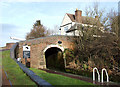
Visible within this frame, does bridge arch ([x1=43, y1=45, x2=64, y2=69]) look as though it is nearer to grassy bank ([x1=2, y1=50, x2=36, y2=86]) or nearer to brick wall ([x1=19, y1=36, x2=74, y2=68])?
brick wall ([x1=19, y1=36, x2=74, y2=68])

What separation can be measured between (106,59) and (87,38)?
13.6 ft

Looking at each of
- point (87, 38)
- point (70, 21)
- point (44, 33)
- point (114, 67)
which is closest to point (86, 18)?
point (87, 38)

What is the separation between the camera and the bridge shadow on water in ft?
71.1

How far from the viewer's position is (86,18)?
1912 cm

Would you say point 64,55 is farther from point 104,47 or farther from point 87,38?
point 104,47

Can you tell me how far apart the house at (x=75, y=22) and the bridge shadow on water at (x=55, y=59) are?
393cm

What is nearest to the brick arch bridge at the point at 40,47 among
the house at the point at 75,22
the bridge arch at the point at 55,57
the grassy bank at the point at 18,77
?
the bridge arch at the point at 55,57

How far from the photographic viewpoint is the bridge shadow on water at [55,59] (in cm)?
2166

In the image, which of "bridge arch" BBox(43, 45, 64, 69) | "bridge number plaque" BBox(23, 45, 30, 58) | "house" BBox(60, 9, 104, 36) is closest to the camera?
"bridge number plaque" BBox(23, 45, 30, 58)

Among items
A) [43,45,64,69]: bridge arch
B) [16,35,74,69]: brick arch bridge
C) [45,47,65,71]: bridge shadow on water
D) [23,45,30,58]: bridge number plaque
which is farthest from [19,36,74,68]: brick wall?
[23,45,30,58]: bridge number plaque

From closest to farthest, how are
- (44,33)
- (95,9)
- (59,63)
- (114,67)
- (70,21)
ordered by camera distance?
1. (114,67)
2. (95,9)
3. (59,63)
4. (70,21)
5. (44,33)

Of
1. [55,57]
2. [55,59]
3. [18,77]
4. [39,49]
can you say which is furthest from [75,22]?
[18,77]

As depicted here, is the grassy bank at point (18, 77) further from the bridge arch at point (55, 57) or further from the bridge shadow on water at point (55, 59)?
the bridge shadow on water at point (55, 59)

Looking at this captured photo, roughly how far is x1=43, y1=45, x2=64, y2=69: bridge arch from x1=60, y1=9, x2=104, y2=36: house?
350 centimetres
